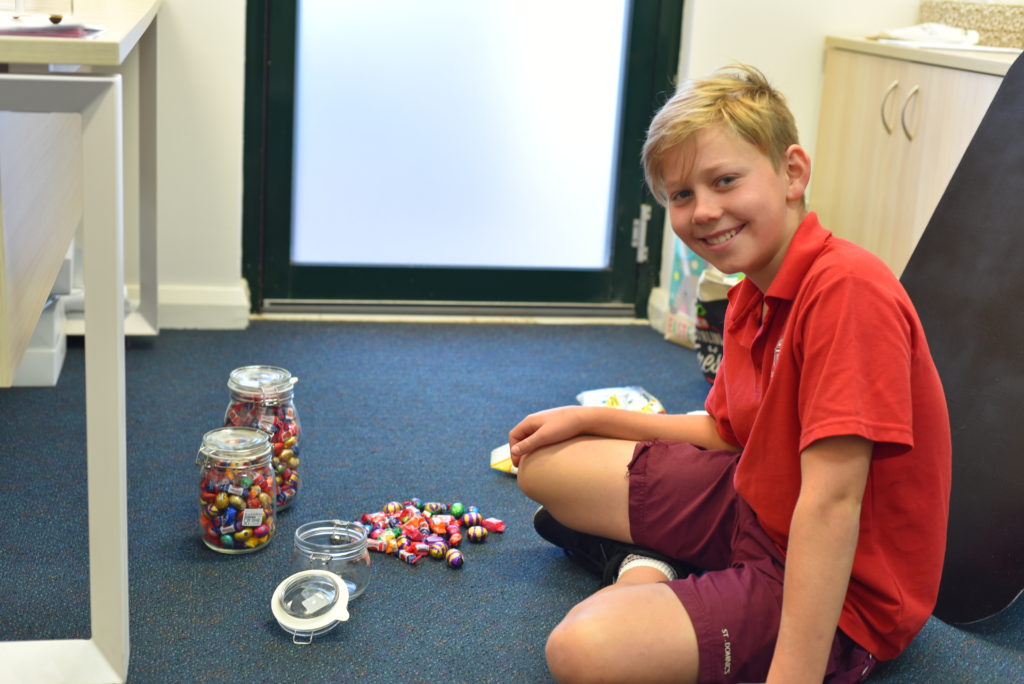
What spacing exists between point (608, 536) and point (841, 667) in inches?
14.6

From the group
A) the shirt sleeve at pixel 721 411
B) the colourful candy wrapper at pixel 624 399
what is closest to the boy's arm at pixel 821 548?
the shirt sleeve at pixel 721 411

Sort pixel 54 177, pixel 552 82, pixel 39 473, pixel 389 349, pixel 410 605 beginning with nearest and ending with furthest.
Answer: pixel 410 605, pixel 54 177, pixel 39 473, pixel 389 349, pixel 552 82

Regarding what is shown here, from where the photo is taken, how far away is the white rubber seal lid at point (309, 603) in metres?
1.39

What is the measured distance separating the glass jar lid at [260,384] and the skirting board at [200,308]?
968mm

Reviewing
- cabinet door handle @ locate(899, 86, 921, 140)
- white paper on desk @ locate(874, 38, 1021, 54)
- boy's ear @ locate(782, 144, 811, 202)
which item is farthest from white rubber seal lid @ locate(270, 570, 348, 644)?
white paper on desk @ locate(874, 38, 1021, 54)

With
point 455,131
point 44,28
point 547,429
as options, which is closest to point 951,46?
point 455,131

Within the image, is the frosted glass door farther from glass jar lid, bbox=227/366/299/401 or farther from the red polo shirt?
the red polo shirt

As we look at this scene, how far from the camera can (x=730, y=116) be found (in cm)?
122

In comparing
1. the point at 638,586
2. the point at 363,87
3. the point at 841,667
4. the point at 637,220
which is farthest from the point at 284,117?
the point at 841,667

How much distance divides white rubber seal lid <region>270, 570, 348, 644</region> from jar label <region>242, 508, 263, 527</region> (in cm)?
15

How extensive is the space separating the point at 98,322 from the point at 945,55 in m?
1.76

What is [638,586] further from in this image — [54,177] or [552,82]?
[552,82]

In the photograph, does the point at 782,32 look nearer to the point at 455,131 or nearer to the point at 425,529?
the point at 455,131

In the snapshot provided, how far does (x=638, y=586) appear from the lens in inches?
51.8
